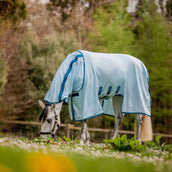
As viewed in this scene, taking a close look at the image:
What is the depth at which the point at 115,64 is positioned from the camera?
753 centimetres

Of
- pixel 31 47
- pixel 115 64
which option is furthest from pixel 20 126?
pixel 115 64

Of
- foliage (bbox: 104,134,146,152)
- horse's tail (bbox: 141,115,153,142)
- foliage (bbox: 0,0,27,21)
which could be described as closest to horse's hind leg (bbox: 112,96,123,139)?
horse's tail (bbox: 141,115,153,142)

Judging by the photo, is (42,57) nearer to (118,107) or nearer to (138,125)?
(118,107)

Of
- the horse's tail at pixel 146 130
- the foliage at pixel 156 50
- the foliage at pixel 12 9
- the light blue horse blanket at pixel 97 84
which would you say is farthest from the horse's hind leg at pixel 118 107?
the foliage at pixel 156 50

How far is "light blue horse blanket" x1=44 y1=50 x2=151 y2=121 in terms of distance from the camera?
6.66 m

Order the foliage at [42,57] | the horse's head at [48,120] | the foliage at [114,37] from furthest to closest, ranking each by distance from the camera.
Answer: the foliage at [114,37], the foliage at [42,57], the horse's head at [48,120]

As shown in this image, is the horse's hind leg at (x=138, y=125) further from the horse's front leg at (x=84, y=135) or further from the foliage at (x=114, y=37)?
the foliage at (x=114, y=37)

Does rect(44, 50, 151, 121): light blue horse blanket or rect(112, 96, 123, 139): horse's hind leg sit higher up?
rect(44, 50, 151, 121): light blue horse blanket

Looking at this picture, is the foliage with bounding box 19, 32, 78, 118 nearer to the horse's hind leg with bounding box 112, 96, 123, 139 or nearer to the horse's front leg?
the horse's hind leg with bounding box 112, 96, 123, 139

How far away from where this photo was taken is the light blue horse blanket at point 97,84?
6656 millimetres

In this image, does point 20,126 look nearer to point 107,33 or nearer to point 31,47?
point 31,47

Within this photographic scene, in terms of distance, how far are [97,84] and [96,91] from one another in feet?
0.60

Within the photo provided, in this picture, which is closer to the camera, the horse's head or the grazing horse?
the horse's head

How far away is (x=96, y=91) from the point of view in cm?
687
